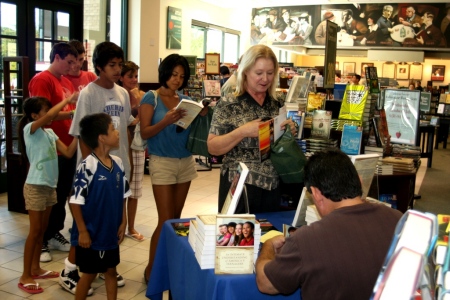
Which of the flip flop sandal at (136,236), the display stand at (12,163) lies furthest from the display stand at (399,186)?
the display stand at (12,163)

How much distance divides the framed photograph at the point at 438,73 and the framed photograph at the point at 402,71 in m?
0.95

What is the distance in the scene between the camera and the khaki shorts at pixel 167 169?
11.0ft

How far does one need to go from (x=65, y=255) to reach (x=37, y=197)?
929mm

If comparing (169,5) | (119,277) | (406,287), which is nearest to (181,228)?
(119,277)

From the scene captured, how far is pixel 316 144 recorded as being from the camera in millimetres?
3502

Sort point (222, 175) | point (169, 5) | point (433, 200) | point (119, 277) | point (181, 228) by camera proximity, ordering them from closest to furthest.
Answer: point (181, 228), point (222, 175), point (119, 277), point (433, 200), point (169, 5)

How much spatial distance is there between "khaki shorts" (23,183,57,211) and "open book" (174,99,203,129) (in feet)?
3.44

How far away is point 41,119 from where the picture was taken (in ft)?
11.3

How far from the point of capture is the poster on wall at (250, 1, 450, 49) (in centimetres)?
1326

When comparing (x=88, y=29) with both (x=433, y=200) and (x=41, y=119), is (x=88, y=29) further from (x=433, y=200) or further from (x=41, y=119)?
(x=433, y=200)

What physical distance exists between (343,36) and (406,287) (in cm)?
1402

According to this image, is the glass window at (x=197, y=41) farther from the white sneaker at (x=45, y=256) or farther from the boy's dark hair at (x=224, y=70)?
the white sneaker at (x=45, y=256)

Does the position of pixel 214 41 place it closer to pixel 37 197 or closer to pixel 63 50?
pixel 63 50

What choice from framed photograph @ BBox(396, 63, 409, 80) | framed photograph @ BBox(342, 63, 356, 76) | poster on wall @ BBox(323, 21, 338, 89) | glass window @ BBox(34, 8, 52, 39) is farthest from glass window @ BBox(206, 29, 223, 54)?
poster on wall @ BBox(323, 21, 338, 89)
